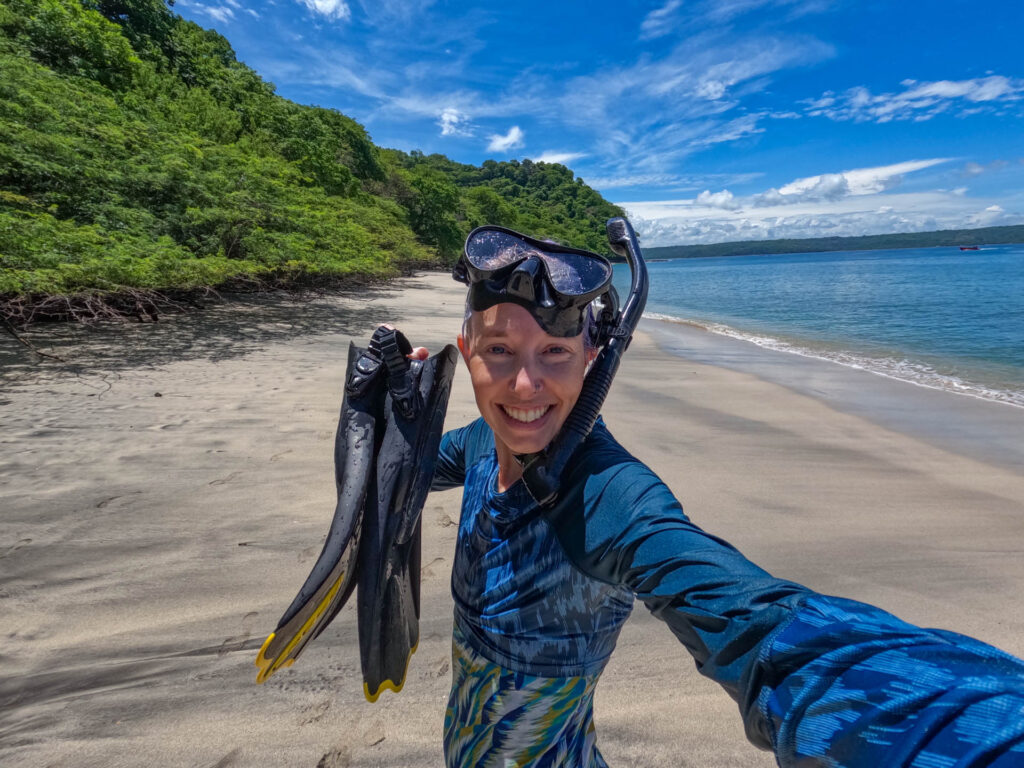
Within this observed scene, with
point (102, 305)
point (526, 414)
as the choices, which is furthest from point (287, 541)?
point (102, 305)

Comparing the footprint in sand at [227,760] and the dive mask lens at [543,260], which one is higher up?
the dive mask lens at [543,260]

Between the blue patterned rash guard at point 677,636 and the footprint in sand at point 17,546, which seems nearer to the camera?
the blue patterned rash guard at point 677,636

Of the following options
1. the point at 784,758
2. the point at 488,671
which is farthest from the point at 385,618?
the point at 784,758

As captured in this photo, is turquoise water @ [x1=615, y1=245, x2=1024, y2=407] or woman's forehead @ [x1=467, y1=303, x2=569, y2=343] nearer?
woman's forehead @ [x1=467, y1=303, x2=569, y2=343]

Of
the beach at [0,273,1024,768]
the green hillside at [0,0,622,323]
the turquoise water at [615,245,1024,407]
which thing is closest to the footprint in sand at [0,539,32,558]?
the beach at [0,273,1024,768]

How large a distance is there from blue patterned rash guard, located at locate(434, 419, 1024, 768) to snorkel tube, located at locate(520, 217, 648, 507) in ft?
0.18

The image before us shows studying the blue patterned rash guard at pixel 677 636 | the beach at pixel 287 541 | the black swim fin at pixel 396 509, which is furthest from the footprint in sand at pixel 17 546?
the blue patterned rash guard at pixel 677 636

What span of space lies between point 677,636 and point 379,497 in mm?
792

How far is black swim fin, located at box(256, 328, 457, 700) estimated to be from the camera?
4.10 feet

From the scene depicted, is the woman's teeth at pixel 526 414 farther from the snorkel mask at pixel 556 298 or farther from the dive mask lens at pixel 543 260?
the dive mask lens at pixel 543 260

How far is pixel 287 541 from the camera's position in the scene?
361 centimetres

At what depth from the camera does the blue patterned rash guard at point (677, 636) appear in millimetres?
631

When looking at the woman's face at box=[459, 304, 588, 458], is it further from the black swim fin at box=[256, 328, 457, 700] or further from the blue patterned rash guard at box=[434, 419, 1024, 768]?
the black swim fin at box=[256, 328, 457, 700]

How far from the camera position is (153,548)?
342 centimetres
